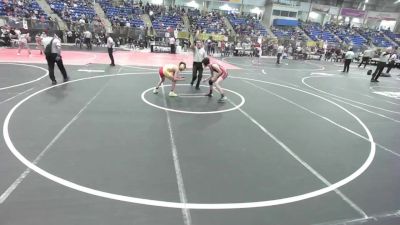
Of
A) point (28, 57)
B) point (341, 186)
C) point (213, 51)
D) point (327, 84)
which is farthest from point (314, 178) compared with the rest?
point (213, 51)

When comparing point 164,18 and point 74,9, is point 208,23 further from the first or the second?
point 74,9

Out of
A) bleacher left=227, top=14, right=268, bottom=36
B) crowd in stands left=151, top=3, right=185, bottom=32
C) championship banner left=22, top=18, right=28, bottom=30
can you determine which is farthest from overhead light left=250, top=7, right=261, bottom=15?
championship banner left=22, top=18, right=28, bottom=30

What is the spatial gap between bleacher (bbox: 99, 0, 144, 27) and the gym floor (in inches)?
825

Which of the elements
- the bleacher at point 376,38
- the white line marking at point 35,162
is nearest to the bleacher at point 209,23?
the bleacher at point 376,38

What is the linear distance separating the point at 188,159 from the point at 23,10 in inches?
1004

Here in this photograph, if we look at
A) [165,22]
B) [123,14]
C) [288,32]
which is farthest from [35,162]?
[288,32]

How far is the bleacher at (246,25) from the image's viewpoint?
36.2 m

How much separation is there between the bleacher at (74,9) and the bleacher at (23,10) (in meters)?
1.36

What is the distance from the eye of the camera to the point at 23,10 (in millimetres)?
24359

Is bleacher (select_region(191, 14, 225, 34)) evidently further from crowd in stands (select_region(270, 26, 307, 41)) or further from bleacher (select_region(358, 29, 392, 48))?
bleacher (select_region(358, 29, 392, 48))

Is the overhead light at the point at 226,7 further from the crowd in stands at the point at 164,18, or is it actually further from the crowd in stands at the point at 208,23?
the crowd in stands at the point at 164,18

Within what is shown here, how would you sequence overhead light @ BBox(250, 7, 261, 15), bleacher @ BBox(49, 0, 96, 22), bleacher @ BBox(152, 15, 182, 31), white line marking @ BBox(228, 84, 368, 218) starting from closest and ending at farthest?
1. white line marking @ BBox(228, 84, 368, 218)
2. bleacher @ BBox(49, 0, 96, 22)
3. bleacher @ BBox(152, 15, 182, 31)
4. overhead light @ BBox(250, 7, 261, 15)

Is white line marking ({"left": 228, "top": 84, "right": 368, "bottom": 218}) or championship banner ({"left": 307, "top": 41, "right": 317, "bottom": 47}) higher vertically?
championship banner ({"left": 307, "top": 41, "right": 317, "bottom": 47})

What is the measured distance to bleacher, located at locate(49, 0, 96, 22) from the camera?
26.6 m
